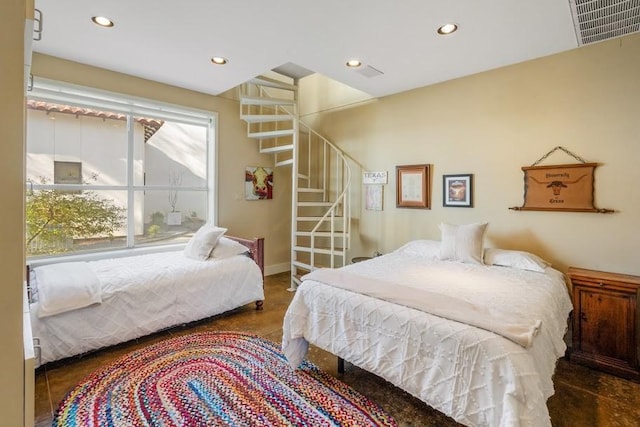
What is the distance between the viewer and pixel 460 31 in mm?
2412

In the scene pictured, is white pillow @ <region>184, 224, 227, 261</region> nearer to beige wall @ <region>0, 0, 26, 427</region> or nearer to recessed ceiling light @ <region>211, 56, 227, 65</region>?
recessed ceiling light @ <region>211, 56, 227, 65</region>

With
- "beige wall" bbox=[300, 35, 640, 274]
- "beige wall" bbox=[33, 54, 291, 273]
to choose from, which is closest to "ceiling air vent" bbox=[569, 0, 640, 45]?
"beige wall" bbox=[300, 35, 640, 274]

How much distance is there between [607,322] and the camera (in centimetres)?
228

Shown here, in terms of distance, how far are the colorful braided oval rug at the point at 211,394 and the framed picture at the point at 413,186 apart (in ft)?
7.54

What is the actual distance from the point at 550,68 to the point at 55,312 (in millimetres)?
4604

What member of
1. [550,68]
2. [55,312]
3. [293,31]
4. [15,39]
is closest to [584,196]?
[550,68]

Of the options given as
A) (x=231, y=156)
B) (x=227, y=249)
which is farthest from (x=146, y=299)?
(x=231, y=156)

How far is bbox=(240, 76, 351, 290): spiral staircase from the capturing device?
4.20 metres

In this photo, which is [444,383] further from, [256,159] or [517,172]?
[256,159]

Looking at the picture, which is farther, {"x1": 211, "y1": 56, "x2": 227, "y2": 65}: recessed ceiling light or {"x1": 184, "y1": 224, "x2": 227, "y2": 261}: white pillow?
{"x1": 184, "y1": 224, "x2": 227, "y2": 261}: white pillow

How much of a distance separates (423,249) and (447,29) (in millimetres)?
2017

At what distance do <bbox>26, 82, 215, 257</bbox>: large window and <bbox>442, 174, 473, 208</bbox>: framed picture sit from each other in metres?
3.13

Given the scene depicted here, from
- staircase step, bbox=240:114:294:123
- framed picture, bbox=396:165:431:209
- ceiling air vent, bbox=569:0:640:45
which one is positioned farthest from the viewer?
staircase step, bbox=240:114:294:123

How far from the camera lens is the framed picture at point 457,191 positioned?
10.9 ft
